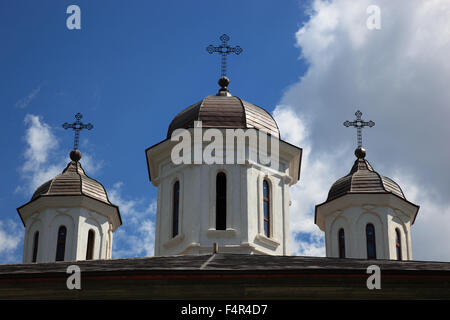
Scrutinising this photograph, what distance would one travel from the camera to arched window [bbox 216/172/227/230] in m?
26.7

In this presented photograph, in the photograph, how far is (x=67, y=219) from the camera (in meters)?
32.1

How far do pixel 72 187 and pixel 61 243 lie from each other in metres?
1.85

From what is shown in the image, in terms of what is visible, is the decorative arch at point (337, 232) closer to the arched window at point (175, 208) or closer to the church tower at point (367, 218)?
the church tower at point (367, 218)

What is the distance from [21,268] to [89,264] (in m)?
1.21

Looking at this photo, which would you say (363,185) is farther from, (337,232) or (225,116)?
(225,116)

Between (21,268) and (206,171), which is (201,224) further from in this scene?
(21,268)

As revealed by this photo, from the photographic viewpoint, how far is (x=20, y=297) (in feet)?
53.9

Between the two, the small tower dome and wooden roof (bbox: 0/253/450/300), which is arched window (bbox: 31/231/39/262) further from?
wooden roof (bbox: 0/253/450/300)

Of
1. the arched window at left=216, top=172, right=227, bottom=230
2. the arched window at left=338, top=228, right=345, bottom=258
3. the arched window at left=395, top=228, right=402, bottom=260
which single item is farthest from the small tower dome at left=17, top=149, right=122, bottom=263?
the arched window at left=395, top=228, right=402, bottom=260

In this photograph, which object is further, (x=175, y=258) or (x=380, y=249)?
(x=380, y=249)

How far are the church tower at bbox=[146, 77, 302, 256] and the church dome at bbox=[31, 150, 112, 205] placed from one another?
13.8 feet

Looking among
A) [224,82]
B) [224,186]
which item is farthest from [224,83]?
[224,186]
